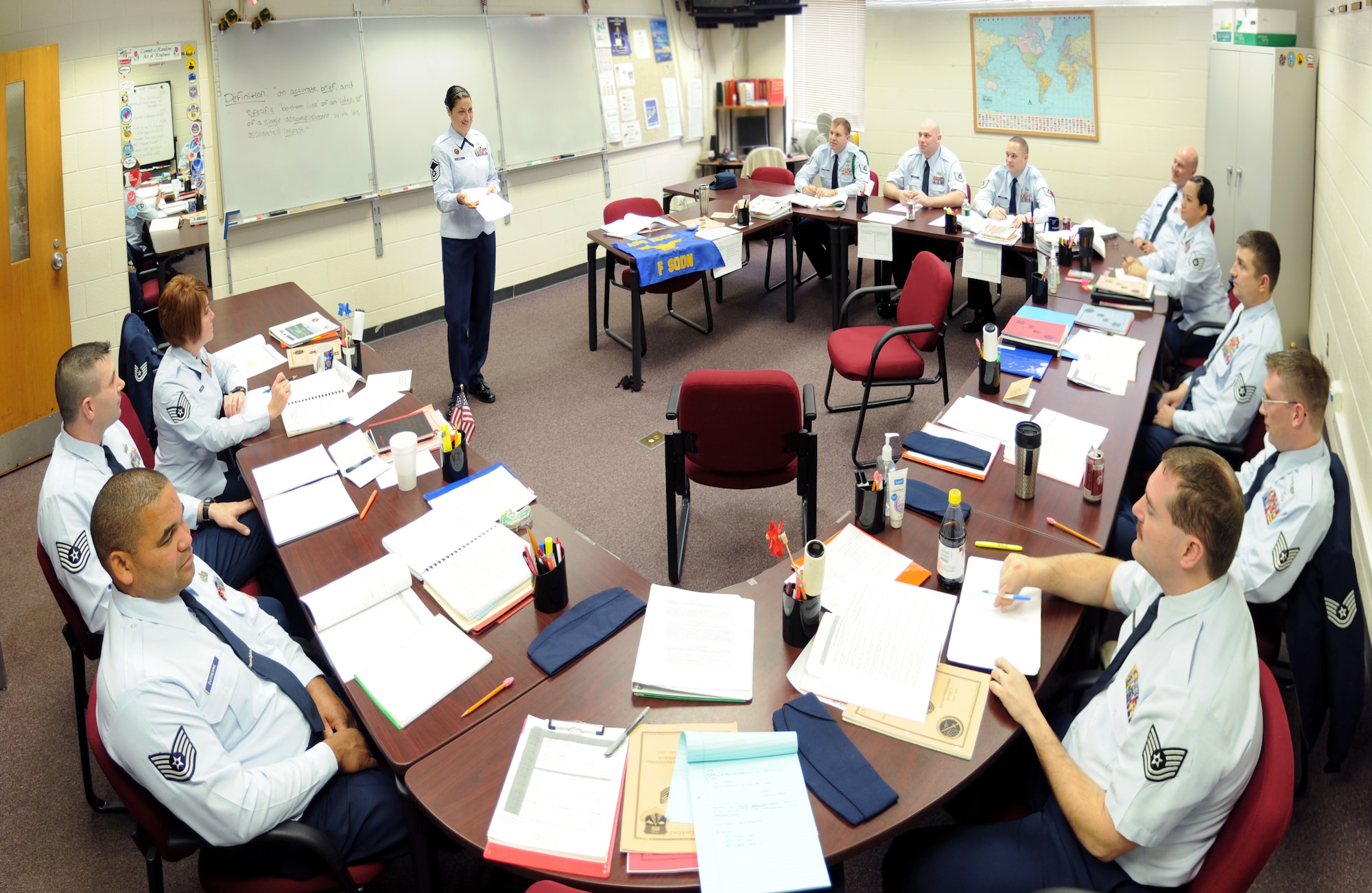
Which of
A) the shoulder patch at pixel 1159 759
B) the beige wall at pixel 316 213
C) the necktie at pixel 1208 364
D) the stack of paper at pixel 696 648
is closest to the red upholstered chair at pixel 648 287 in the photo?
the beige wall at pixel 316 213

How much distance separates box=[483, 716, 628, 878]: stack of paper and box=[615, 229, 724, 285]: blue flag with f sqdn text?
3.83m

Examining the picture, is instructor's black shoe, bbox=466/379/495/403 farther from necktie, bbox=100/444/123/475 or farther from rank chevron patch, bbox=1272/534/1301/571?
rank chevron patch, bbox=1272/534/1301/571

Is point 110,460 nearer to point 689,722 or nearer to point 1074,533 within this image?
point 689,722

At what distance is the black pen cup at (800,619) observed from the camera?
7.36 ft

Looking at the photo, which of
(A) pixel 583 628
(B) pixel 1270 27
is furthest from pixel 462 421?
(B) pixel 1270 27

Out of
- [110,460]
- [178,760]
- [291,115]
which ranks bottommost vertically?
[178,760]

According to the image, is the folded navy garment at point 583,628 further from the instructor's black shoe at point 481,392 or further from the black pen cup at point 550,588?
the instructor's black shoe at point 481,392

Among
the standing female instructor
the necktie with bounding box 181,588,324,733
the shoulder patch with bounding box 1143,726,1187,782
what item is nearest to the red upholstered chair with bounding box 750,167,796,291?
the standing female instructor

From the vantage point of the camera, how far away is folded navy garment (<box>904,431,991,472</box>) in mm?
3027

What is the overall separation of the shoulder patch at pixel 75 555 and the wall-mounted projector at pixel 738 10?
7106 mm

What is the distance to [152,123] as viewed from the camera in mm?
5125

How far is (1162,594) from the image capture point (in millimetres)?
2023

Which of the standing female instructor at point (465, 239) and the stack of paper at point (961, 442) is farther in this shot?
the standing female instructor at point (465, 239)

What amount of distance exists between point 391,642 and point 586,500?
220cm
